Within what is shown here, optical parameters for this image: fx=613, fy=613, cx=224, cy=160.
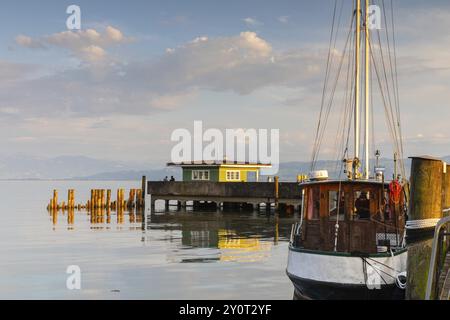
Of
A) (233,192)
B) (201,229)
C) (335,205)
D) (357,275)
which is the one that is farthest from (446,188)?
(233,192)

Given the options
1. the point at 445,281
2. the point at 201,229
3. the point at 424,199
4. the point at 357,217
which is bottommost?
the point at 201,229

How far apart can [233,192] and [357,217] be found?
145 feet

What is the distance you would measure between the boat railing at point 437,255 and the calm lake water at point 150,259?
35.8 feet

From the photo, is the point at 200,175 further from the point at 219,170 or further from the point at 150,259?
the point at 150,259

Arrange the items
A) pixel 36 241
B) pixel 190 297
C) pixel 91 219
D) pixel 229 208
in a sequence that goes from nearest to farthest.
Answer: pixel 190 297 → pixel 36 241 → pixel 91 219 → pixel 229 208

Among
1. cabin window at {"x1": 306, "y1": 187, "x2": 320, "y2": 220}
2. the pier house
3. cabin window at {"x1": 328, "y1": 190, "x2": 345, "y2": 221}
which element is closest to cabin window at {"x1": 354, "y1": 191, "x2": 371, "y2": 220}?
cabin window at {"x1": 328, "y1": 190, "x2": 345, "y2": 221}

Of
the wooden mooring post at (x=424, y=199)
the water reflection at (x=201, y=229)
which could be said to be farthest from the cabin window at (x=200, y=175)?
the wooden mooring post at (x=424, y=199)

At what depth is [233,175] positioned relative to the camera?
232 ft

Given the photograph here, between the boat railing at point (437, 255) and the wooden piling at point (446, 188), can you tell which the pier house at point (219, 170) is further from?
the boat railing at point (437, 255)

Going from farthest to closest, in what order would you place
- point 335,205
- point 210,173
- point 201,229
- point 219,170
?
1. point 210,173
2. point 219,170
3. point 201,229
4. point 335,205

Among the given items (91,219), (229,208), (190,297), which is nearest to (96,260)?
(190,297)
